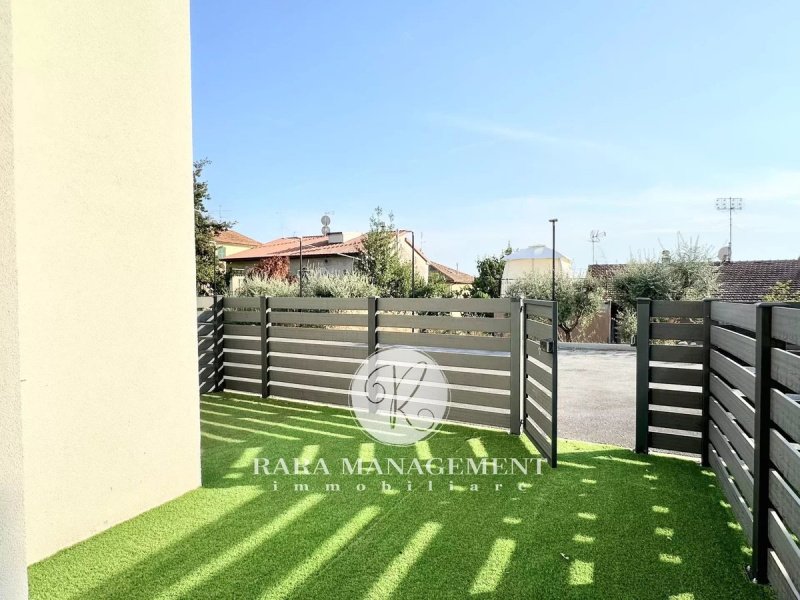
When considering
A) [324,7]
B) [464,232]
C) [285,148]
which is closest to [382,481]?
[324,7]

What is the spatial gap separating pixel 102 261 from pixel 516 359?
362 cm

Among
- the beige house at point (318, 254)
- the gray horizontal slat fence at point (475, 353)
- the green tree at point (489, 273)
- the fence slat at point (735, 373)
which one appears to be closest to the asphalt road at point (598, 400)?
the gray horizontal slat fence at point (475, 353)

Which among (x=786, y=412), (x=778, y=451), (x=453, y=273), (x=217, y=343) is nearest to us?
(x=786, y=412)

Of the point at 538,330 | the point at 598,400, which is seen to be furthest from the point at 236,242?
the point at 538,330

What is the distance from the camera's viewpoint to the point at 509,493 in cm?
342

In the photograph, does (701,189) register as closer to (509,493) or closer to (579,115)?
(579,115)

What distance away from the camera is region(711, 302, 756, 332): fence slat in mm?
2711

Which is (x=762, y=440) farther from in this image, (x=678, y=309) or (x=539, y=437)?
(x=539, y=437)

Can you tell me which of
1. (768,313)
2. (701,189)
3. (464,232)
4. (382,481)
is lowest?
(382,481)

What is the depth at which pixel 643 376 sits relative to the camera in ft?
13.8

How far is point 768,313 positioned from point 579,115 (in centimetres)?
1482

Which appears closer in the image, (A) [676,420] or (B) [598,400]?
(A) [676,420]

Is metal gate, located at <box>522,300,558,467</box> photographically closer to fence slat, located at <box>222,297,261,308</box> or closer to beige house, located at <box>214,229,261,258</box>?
fence slat, located at <box>222,297,261,308</box>

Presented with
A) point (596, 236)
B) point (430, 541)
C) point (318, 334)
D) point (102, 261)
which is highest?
point (596, 236)
